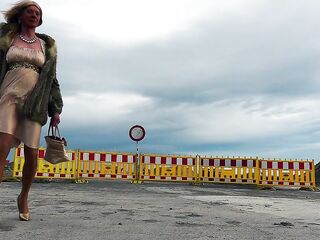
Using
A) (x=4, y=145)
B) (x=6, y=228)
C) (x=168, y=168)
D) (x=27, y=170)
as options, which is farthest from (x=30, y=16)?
(x=168, y=168)

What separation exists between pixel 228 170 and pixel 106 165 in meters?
4.90

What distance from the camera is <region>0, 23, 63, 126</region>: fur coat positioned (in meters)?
3.52

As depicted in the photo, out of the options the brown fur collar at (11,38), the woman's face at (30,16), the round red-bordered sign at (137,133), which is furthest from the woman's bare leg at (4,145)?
the round red-bordered sign at (137,133)

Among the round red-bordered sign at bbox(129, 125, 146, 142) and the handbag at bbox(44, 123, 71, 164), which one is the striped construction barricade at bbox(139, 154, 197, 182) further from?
the handbag at bbox(44, 123, 71, 164)

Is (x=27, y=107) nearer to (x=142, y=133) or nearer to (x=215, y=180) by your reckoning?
(x=142, y=133)

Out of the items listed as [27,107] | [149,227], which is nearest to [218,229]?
[149,227]

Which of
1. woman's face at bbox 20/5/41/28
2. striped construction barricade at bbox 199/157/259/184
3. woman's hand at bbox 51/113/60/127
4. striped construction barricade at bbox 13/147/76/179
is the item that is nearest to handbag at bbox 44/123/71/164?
woman's hand at bbox 51/113/60/127

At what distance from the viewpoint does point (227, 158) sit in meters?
16.2

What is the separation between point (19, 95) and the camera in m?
3.49

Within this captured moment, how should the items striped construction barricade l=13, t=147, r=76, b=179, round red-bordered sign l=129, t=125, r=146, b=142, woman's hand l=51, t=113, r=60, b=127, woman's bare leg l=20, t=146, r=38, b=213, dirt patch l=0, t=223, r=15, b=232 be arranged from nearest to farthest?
dirt patch l=0, t=223, r=15, b=232 < woman's bare leg l=20, t=146, r=38, b=213 < woman's hand l=51, t=113, r=60, b=127 < striped construction barricade l=13, t=147, r=76, b=179 < round red-bordered sign l=129, t=125, r=146, b=142

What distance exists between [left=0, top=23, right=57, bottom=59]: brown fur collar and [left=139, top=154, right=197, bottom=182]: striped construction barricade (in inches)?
475

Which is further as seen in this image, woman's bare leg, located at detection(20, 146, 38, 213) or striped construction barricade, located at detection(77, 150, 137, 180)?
striped construction barricade, located at detection(77, 150, 137, 180)

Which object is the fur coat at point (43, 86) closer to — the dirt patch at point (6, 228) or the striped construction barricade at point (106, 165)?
the dirt patch at point (6, 228)

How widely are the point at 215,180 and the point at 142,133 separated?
3510 mm
